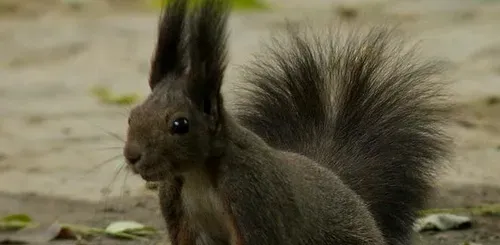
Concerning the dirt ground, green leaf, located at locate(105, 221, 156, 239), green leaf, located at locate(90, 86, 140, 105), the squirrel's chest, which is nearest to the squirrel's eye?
the squirrel's chest

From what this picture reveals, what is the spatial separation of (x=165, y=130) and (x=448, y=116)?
4.16 feet

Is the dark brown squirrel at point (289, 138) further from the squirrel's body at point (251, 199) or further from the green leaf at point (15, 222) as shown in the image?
the green leaf at point (15, 222)

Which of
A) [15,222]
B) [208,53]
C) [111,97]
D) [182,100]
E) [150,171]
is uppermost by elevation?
[208,53]

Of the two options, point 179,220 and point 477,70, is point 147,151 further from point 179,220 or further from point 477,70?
point 477,70

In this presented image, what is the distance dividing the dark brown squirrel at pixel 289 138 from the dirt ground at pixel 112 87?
0.21m

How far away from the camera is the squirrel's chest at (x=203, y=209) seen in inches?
114

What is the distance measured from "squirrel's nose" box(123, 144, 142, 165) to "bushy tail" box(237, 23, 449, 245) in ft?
2.70

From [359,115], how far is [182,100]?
3.05ft

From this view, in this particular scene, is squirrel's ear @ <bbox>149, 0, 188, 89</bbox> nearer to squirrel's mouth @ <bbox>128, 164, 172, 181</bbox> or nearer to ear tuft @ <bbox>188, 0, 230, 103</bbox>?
ear tuft @ <bbox>188, 0, 230, 103</bbox>

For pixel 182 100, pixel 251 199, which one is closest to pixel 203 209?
pixel 251 199

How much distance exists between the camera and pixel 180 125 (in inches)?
111

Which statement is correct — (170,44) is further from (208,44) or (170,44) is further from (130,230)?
(130,230)

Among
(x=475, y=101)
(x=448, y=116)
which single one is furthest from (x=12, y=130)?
(x=448, y=116)

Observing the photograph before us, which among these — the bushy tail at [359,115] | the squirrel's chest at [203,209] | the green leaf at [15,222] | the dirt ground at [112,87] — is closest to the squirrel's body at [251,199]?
the squirrel's chest at [203,209]
